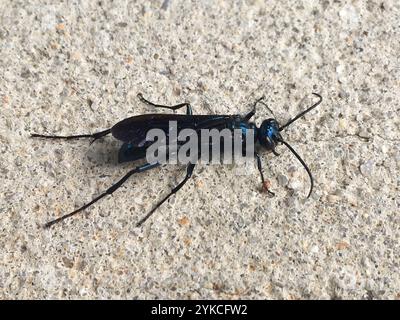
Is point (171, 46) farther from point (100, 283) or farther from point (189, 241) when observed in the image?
point (100, 283)

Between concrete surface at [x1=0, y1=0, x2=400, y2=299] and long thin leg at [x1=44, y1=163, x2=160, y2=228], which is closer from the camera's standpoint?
concrete surface at [x1=0, y1=0, x2=400, y2=299]

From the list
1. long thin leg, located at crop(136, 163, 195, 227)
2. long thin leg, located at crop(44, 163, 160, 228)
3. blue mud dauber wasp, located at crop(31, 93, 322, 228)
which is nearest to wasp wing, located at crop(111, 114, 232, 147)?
blue mud dauber wasp, located at crop(31, 93, 322, 228)

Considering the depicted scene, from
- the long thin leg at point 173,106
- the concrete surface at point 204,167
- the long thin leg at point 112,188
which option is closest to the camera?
the concrete surface at point 204,167

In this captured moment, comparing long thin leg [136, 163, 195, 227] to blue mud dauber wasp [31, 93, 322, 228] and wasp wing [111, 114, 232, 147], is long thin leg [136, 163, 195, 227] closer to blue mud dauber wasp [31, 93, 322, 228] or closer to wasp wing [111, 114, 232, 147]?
blue mud dauber wasp [31, 93, 322, 228]

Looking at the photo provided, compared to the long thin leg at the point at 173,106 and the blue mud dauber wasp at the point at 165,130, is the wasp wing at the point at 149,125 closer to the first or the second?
the blue mud dauber wasp at the point at 165,130

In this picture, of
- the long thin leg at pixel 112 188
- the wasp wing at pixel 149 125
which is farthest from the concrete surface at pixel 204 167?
the wasp wing at pixel 149 125

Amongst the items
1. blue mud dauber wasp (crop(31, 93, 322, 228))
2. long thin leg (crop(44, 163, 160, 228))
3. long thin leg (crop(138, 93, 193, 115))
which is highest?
long thin leg (crop(138, 93, 193, 115))

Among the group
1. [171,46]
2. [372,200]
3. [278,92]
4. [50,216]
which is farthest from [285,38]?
[50,216]
